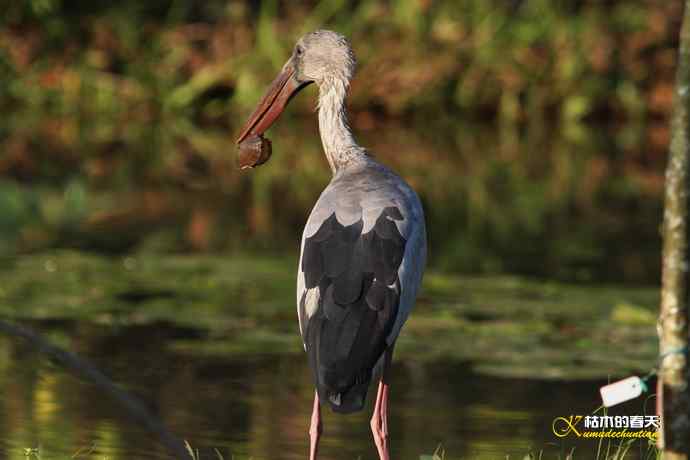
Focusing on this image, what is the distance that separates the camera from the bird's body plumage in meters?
4.77

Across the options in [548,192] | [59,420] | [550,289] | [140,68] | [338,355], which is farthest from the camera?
[140,68]

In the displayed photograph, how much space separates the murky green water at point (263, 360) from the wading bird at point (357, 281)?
724mm

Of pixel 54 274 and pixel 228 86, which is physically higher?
pixel 228 86

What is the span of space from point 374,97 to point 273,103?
1363 centimetres

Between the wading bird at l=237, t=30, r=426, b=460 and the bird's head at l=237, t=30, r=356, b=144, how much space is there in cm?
61

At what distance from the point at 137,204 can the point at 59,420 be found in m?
6.20

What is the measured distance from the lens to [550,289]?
925cm

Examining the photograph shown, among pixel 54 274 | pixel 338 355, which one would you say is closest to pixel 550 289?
pixel 54 274

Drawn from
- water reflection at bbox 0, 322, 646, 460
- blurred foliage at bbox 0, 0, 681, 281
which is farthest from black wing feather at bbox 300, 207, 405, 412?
blurred foliage at bbox 0, 0, 681, 281

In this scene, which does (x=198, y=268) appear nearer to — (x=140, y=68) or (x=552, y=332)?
(x=552, y=332)

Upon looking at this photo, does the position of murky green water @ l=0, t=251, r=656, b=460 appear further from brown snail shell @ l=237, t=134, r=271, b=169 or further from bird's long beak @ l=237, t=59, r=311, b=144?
bird's long beak @ l=237, t=59, r=311, b=144

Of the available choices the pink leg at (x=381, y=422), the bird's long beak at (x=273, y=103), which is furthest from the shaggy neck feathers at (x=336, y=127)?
the pink leg at (x=381, y=422)

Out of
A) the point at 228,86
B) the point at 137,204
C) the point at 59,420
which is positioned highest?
the point at 228,86

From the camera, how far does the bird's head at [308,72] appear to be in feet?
20.1
